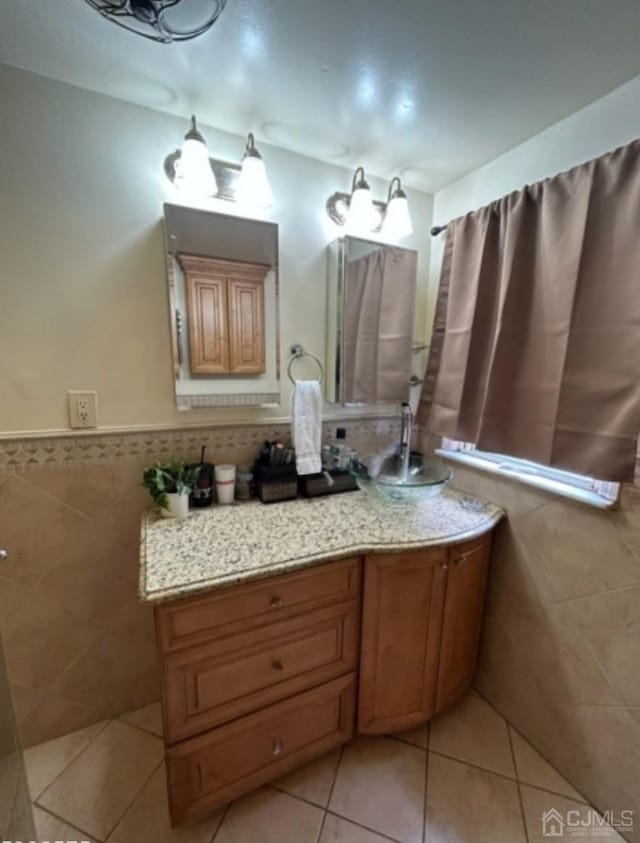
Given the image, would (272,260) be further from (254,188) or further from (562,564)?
(562,564)

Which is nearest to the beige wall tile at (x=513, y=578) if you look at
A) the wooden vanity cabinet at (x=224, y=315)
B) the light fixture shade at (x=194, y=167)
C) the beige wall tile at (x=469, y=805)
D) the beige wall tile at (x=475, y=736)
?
the beige wall tile at (x=475, y=736)

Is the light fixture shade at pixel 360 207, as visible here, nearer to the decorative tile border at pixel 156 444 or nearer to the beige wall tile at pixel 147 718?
the decorative tile border at pixel 156 444

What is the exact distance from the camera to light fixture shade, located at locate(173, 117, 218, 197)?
1.14 metres

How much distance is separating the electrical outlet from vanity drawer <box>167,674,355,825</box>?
3.29 ft

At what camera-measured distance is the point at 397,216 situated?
148 centimetres

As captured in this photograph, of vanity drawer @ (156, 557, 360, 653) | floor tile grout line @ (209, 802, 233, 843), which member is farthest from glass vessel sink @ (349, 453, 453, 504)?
floor tile grout line @ (209, 802, 233, 843)

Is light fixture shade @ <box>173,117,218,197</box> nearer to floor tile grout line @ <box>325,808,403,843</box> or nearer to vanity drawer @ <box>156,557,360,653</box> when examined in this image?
vanity drawer @ <box>156,557,360,653</box>

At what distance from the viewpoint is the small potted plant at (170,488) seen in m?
1.20

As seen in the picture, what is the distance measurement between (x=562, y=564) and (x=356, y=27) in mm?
1669

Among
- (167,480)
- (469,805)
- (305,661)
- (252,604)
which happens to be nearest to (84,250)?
(167,480)

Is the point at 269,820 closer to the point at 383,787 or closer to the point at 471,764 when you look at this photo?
the point at 383,787

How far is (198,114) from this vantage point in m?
1.20

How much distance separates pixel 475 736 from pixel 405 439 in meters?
1.19

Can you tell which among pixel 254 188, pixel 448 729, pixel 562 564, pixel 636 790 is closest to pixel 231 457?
pixel 254 188
